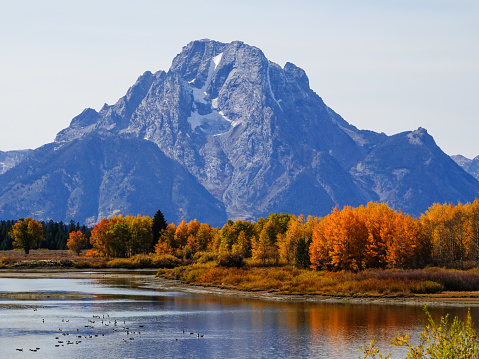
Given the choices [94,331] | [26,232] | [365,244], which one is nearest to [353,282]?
[365,244]

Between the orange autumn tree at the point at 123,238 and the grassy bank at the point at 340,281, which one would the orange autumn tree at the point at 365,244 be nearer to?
the grassy bank at the point at 340,281

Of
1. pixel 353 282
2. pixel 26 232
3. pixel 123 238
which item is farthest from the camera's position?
pixel 26 232

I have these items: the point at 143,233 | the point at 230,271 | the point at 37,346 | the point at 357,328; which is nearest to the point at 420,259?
the point at 230,271

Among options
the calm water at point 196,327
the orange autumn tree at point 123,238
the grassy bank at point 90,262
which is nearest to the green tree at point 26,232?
the orange autumn tree at point 123,238

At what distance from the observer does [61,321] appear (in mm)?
60875

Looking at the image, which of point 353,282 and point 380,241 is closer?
point 353,282

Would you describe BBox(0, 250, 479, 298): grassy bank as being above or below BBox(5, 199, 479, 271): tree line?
below

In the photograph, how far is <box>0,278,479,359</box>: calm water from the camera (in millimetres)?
46375

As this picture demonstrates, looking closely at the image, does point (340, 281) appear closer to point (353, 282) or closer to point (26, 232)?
point (353, 282)

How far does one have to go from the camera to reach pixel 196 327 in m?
58.3

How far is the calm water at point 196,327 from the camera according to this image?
152ft

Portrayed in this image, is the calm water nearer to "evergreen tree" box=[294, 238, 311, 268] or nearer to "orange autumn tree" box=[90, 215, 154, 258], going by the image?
"evergreen tree" box=[294, 238, 311, 268]

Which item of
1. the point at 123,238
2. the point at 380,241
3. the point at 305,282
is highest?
the point at 123,238

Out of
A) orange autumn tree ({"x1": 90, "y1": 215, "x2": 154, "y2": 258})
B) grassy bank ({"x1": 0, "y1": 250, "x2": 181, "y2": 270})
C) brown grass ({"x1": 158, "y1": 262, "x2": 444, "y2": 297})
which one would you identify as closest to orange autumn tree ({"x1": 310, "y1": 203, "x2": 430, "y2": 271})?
brown grass ({"x1": 158, "y1": 262, "x2": 444, "y2": 297})
